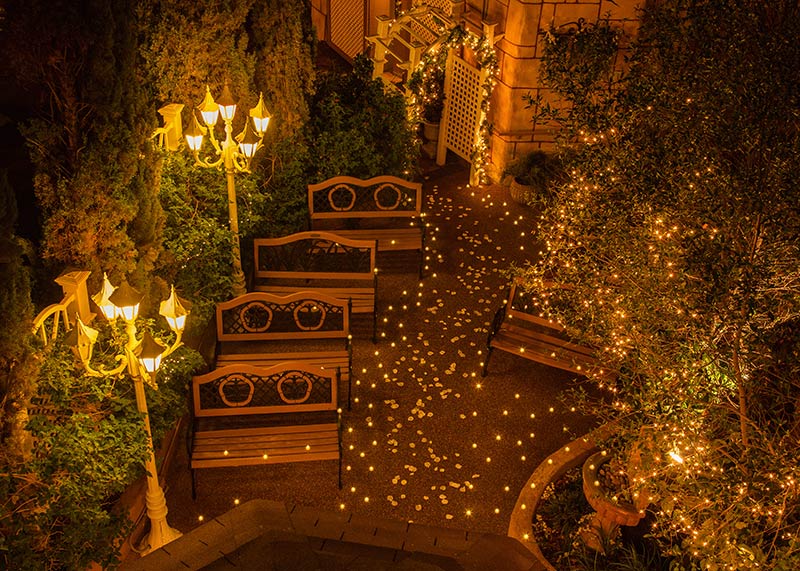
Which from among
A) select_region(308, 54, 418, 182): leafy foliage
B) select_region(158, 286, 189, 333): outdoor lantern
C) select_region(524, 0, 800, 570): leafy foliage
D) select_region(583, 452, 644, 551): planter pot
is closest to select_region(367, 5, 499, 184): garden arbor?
select_region(308, 54, 418, 182): leafy foliage

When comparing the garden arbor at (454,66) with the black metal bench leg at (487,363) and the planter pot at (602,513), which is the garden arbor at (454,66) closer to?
the black metal bench leg at (487,363)

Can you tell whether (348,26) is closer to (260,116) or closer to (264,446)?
(260,116)

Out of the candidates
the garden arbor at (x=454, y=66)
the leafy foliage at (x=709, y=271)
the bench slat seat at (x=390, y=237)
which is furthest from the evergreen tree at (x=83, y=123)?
the garden arbor at (x=454, y=66)

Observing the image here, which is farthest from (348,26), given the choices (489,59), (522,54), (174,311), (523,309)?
(174,311)

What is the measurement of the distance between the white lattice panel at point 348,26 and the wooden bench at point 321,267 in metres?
7.66

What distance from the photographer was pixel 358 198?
1003 centimetres

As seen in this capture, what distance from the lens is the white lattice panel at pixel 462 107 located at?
1215 cm

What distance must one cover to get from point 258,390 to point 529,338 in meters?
2.90

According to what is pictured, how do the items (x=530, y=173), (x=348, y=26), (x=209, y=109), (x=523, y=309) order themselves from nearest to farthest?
(x=209, y=109) → (x=523, y=309) → (x=530, y=173) → (x=348, y=26)

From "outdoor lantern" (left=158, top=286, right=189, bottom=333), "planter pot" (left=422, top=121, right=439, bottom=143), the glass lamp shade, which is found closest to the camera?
"outdoor lantern" (left=158, top=286, right=189, bottom=333)

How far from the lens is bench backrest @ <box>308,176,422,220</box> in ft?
32.1

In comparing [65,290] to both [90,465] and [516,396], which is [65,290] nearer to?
[90,465]

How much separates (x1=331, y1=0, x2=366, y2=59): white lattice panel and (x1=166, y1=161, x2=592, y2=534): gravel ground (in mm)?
A: 6950

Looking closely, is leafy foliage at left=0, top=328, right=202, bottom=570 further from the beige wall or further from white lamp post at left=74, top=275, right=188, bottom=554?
the beige wall
